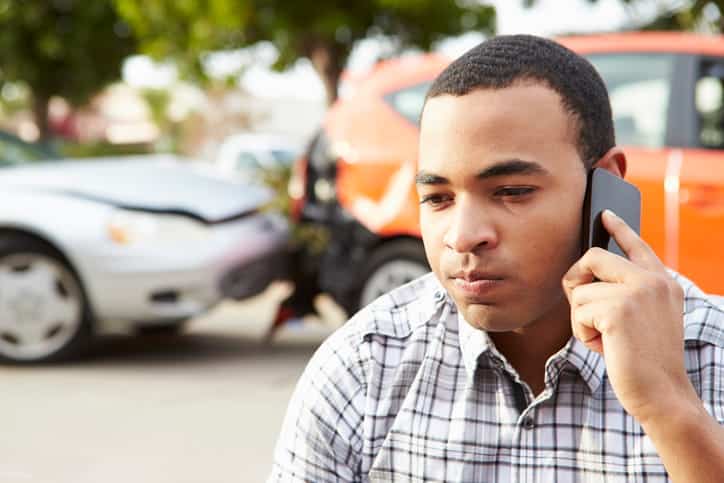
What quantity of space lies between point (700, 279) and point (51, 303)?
139 inches

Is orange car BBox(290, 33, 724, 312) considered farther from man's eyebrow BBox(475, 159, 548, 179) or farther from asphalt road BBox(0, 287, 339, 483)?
man's eyebrow BBox(475, 159, 548, 179)

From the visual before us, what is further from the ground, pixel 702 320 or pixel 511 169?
pixel 511 169

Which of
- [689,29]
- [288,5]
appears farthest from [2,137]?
[288,5]

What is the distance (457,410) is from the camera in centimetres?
159

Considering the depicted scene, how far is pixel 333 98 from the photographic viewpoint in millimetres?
16594

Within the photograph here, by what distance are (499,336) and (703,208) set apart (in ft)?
11.3

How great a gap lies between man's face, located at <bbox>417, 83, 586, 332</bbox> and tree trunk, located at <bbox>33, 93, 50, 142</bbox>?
74.3ft

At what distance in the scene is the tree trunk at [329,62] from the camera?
16.9 metres

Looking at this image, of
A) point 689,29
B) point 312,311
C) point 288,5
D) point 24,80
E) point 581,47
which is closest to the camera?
point 581,47

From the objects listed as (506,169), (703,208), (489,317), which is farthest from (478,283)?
(703,208)

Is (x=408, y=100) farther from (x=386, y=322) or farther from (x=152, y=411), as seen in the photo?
(x=386, y=322)

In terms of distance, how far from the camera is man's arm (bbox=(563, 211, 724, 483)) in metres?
1.36

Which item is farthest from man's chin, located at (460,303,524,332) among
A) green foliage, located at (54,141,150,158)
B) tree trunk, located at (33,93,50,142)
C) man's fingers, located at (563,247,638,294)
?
tree trunk, located at (33,93,50,142)

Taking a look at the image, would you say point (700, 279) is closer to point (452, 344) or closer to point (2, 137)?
point (452, 344)
